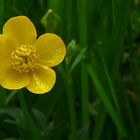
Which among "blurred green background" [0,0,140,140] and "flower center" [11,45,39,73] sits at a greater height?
"flower center" [11,45,39,73]

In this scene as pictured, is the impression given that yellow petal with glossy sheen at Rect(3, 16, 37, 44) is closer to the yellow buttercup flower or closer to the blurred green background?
the yellow buttercup flower

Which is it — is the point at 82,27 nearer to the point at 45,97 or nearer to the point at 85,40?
the point at 85,40

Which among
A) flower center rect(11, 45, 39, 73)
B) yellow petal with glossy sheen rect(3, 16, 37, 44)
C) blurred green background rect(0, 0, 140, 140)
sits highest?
yellow petal with glossy sheen rect(3, 16, 37, 44)

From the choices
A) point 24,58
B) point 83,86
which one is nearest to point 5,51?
point 24,58

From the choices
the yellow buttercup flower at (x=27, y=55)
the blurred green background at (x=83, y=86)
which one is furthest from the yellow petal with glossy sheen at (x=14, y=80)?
the blurred green background at (x=83, y=86)

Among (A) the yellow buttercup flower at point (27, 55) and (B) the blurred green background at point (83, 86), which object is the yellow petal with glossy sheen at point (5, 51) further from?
(B) the blurred green background at point (83, 86)

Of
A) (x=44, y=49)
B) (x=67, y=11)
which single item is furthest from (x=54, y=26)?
(x=67, y=11)

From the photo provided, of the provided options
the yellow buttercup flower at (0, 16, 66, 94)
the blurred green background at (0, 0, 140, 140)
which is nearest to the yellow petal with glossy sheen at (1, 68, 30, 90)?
the yellow buttercup flower at (0, 16, 66, 94)

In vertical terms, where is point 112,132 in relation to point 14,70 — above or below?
below
